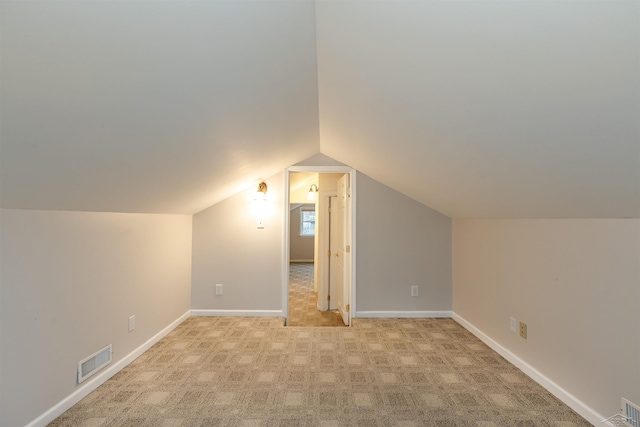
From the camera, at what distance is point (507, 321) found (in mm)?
3000

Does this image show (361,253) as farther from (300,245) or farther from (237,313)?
(300,245)

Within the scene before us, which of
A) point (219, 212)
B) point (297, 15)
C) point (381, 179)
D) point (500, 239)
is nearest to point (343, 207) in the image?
point (381, 179)

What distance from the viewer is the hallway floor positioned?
4722mm

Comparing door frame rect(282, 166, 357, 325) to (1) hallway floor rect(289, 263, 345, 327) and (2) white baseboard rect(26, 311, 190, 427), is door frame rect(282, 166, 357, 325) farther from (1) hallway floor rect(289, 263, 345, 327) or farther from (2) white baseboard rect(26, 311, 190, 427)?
(2) white baseboard rect(26, 311, 190, 427)

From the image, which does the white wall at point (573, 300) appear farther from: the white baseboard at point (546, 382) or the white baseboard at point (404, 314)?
the white baseboard at point (404, 314)

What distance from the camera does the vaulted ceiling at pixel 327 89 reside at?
3.32 feet

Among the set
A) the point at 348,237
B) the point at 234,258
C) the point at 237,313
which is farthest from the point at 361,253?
the point at 237,313

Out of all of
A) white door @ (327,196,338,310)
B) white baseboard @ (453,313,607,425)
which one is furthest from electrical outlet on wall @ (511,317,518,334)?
white door @ (327,196,338,310)

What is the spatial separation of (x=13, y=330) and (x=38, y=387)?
0.42 m

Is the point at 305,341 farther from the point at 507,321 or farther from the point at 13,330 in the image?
the point at 13,330

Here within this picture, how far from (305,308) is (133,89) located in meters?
4.67

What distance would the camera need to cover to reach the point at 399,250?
4.26 meters

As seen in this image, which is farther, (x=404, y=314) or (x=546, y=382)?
(x=404, y=314)

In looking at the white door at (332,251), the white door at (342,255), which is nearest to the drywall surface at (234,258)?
the white door at (342,255)
